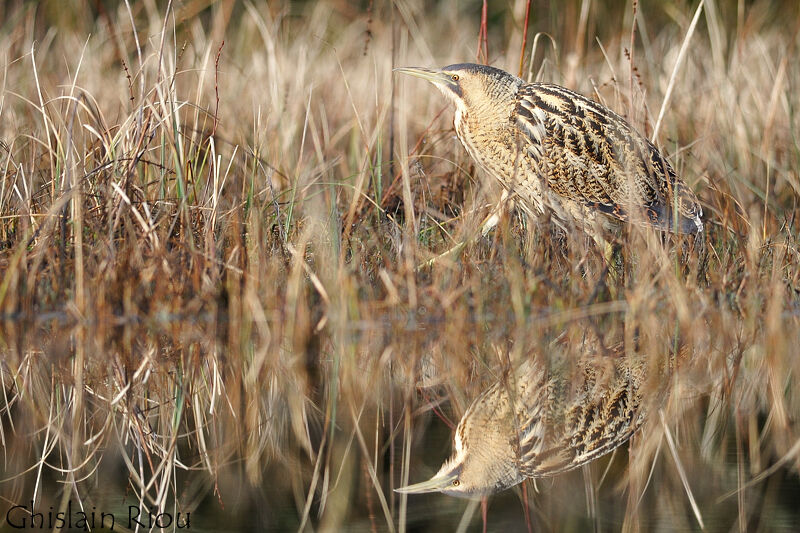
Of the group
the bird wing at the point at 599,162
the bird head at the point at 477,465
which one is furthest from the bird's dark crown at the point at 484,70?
the bird head at the point at 477,465

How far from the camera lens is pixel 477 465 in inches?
84.1

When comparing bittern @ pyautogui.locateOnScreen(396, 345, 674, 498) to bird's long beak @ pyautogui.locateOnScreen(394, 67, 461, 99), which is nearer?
bittern @ pyautogui.locateOnScreen(396, 345, 674, 498)

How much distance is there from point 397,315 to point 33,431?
3.75 feet

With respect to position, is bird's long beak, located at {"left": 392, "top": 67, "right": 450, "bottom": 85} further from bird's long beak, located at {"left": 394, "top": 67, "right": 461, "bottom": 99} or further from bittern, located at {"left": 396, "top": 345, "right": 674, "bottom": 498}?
bittern, located at {"left": 396, "top": 345, "right": 674, "bottom": 498}

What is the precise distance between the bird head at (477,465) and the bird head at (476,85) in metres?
2.04

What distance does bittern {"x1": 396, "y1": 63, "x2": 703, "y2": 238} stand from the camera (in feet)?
13.2

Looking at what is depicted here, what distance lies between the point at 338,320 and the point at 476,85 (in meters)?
1.42

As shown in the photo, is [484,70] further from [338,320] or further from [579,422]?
[579,422]

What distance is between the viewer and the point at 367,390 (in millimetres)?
2680

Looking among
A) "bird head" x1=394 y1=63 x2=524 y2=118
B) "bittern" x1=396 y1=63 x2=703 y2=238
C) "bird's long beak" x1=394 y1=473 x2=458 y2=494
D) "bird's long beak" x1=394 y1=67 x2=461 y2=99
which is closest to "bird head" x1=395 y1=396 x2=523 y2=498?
"bird's long beak" x1=394 y1=473 x2=458 y2=494

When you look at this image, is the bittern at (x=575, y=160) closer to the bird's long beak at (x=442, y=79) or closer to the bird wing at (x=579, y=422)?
the bird's long beak at (x=442, y=79)

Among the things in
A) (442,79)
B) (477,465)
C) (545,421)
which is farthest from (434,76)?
(477,465)

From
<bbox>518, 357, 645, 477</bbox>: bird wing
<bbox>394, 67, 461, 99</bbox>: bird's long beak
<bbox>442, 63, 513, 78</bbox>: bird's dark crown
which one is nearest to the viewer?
<bbox>518, 357, 645, 477</bbox>: bird wing

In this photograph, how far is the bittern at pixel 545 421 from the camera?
2186 mm
